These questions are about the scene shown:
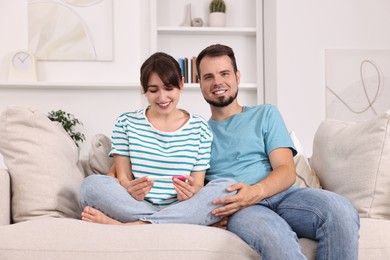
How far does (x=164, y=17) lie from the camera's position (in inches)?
192

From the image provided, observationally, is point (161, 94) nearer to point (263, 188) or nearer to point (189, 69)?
point (263, 188)

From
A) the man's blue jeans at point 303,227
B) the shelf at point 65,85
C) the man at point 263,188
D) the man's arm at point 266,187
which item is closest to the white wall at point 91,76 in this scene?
the shelf at point 65,85

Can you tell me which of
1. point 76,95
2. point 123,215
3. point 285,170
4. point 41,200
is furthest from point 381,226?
point 76,95

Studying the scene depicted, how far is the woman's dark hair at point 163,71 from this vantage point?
2.18m

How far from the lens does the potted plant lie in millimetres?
4805

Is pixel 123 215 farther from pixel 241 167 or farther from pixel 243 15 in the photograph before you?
pixel 243 15

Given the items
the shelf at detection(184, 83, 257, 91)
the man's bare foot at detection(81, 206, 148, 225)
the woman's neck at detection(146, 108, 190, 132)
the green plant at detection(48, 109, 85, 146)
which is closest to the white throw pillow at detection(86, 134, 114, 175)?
the woman's neck at detection(146, 108, 190, 132)

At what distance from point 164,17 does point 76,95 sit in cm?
94

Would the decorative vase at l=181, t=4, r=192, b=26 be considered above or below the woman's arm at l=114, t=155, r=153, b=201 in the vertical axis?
above

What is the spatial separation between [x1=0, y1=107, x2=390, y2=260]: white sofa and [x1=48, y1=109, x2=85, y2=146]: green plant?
6.51ft

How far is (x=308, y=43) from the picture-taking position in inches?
183

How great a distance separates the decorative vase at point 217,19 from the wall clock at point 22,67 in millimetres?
1405

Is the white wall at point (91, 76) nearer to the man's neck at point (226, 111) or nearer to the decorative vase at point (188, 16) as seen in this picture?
the decorative vase at point (188, 16)

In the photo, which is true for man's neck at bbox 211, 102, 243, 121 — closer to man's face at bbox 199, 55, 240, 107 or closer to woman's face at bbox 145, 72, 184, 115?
man's face at bbox 199, 55, 240, 107
